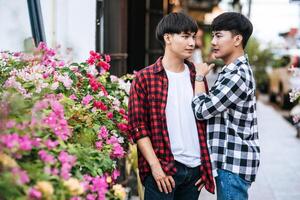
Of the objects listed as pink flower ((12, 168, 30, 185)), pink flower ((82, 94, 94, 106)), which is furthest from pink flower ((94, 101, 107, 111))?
pink flower ((12, 168, 30, 185))

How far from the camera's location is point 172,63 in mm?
3299

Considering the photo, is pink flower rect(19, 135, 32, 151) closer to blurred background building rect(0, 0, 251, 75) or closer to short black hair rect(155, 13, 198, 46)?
short black hair rect(155, 13, 198, 46)

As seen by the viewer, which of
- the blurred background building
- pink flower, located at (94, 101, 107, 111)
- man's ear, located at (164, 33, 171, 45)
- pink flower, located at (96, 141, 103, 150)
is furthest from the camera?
the blurred background building

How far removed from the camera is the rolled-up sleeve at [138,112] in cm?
317

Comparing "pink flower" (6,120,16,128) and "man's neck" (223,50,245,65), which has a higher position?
"man's neck" (223,50,245,65)

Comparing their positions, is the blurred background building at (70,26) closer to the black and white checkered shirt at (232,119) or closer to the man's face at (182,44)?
the man's face at (182,44)

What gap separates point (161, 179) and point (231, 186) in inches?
14.9

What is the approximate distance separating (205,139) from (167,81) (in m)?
0.38

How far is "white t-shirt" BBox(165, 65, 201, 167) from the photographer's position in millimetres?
3193

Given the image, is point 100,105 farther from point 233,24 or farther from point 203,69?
point 233,24

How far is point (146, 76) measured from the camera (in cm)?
322

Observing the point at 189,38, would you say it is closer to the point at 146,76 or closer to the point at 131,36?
the point at 146,76

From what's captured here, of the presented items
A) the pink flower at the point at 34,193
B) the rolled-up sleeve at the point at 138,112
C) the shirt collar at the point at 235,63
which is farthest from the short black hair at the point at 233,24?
the pink flower at the point at 34,193

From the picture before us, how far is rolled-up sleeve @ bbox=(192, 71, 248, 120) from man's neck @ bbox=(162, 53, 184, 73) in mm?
268
